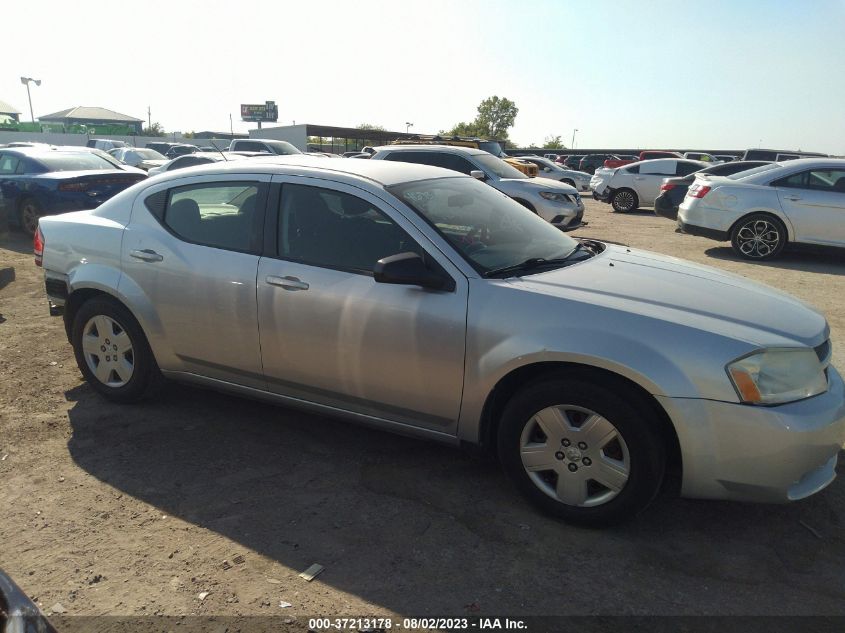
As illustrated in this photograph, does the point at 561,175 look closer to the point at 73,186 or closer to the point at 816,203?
the point at 816,203

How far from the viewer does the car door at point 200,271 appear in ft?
11.7

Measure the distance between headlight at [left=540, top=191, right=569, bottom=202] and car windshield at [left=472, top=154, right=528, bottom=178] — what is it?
931mm

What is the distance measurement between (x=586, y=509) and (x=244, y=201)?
2.55 meters

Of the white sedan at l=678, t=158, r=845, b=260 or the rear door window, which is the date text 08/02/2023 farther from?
the white sedan at l=678, t=158, r=845, b=260

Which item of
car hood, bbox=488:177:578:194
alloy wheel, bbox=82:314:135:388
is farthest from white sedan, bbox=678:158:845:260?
alloy wheel, bbox=82:314:135:388

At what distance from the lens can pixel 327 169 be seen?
3629 mm

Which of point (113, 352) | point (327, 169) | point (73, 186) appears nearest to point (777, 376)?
point (327, 169)

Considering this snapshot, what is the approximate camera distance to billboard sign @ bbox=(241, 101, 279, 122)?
81500mm

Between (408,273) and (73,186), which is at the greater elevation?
(408,273)

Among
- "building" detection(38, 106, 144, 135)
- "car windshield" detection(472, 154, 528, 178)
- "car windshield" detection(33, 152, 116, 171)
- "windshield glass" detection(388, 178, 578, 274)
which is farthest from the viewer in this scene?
"building" detection(38, 106, 144, 135)

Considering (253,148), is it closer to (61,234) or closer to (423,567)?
(61,234)

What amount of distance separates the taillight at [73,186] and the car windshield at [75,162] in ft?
2.48

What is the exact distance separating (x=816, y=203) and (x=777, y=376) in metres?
8.10

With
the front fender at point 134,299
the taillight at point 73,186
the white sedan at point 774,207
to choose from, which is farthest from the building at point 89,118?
the front fender at point 134,299
